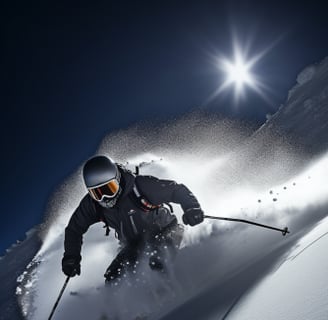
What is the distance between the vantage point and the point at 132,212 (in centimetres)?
541

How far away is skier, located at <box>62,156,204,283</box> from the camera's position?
16.5ft

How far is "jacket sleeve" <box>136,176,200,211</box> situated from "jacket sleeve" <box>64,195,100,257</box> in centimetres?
98

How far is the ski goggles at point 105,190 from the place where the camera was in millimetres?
4926

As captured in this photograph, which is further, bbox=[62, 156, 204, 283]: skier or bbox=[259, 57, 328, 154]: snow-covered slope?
bbox=[259, 57, 328, 154]: snow-covered slope

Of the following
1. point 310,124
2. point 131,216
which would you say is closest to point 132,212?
point 131,216

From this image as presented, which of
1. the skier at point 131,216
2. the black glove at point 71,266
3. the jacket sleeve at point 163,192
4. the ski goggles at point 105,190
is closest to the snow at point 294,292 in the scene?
the skier at point 131,216

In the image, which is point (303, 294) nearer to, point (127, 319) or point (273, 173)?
point (127, 319)

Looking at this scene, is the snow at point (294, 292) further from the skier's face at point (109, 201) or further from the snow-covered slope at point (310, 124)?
the snow-covered slope at point (310, 124)

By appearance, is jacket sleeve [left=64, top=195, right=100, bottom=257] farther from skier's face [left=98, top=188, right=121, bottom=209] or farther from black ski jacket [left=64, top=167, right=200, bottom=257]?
skier's face [left=98, top=188, right=121, bottom=209]

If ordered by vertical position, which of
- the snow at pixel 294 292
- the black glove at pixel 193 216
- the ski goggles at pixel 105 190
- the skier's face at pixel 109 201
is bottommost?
the snow at pixel 294 292

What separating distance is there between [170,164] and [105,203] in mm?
16672

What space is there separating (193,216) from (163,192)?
2.27ft

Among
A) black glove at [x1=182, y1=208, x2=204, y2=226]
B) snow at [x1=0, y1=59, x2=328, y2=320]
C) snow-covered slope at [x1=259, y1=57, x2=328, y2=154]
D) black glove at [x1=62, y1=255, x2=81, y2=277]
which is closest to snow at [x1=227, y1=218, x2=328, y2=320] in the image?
snow at [x1=0, y1=59, x2=328, y2=320]

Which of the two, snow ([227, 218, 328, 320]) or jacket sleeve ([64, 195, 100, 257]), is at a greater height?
jacket sleeve ([64, 195, 100, 257])
